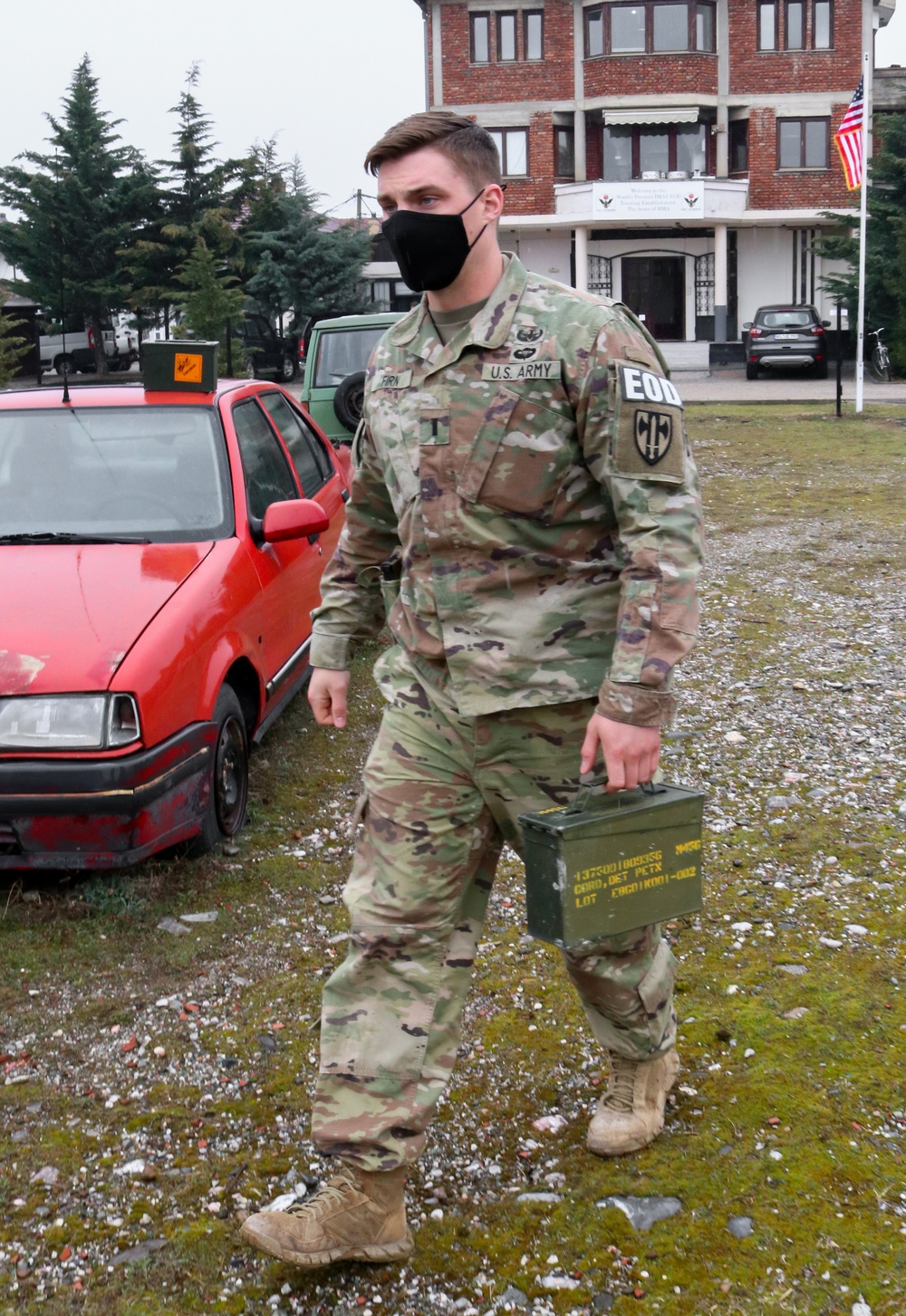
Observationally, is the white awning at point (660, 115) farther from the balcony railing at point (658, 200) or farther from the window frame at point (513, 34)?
the window frame at point (513, 34)

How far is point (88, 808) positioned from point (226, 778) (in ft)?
2.89

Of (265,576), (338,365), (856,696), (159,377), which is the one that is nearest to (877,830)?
(856,696)

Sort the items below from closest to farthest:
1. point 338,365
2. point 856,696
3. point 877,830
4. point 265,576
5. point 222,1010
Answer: point 222,1010 < point 877,830 < point 265,576 < point 856,696 < point 338,365

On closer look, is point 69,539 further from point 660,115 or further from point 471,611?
point 660,115

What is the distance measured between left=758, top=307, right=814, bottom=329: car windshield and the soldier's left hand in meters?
29.5

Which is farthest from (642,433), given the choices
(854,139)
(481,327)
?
(854,139)

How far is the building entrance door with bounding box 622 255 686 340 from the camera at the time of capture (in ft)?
131

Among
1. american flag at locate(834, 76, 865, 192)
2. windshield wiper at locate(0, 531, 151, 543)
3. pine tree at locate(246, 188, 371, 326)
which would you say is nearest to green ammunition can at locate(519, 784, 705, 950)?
windshield wiper at locate(0, 531, 151, 543)

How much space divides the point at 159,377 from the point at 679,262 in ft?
120

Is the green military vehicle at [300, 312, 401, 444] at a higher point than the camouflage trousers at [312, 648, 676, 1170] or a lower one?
higher

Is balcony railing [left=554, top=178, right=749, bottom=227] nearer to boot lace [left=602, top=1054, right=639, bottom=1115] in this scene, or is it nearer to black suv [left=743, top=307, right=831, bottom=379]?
black suv [left=743, top=307, right=831, bottom=379]

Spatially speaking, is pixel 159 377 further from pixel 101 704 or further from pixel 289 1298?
pixel 289 1298

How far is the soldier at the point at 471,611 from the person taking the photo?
249 centimetres

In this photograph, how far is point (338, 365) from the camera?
13195 millimetres
